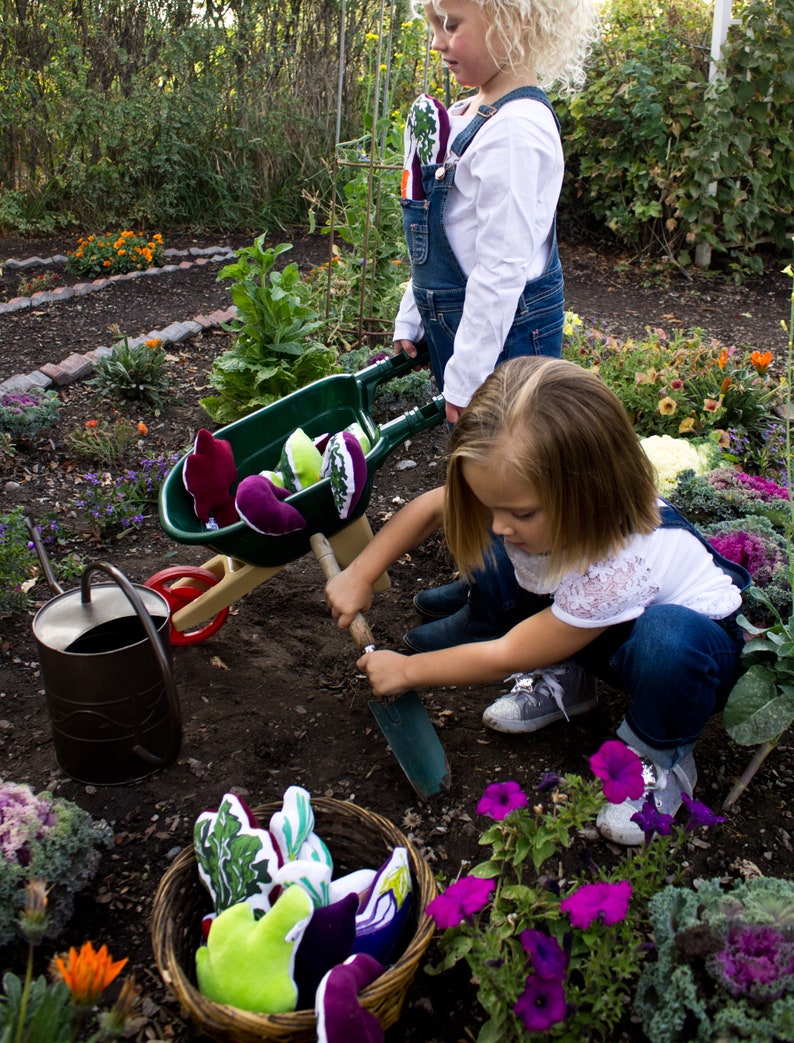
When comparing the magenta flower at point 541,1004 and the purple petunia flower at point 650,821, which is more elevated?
the purple petunia flower at point 650,821

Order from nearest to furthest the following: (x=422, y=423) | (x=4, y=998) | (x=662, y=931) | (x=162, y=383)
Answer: (x=4, y=998)
(x=662, y=931)
(x=422, y=423)
(x=162, y=383)

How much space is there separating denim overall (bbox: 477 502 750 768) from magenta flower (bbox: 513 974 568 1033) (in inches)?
28.8

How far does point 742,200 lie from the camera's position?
5.82 metres

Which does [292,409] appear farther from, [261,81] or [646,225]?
[261,81]

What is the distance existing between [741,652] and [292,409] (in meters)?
1.29

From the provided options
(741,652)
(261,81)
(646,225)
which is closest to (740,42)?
(646,225)

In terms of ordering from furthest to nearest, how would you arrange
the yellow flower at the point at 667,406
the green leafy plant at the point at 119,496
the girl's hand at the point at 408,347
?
the yellow flower at the point at 667,406
the green leafy plant at the point at 119,496
the girl's hand at the point at 408,347

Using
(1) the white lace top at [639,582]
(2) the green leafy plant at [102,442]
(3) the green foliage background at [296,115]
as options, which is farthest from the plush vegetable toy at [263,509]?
(3) the green foliage background at [296,115]

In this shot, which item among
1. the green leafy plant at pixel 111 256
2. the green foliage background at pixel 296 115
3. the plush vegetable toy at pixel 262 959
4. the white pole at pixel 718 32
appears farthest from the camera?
the green leafy plant at pixel 111 256

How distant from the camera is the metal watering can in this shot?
71.2 inches

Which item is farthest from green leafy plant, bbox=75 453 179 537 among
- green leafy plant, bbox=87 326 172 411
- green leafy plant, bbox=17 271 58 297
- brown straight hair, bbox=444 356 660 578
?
green leafy plant, bbox=17 271 58 297

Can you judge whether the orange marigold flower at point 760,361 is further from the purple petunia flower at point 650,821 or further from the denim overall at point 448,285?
the purple petunia flower at point 650,821

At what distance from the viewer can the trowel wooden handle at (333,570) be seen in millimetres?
1908

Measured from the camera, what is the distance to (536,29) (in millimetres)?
2246
